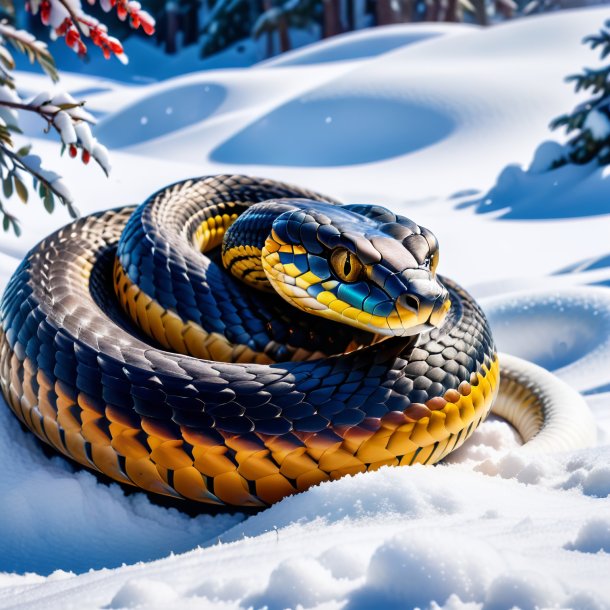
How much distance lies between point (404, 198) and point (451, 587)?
21.6 feet

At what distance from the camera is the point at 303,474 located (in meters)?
1.75

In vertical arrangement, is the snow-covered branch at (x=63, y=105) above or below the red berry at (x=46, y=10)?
below

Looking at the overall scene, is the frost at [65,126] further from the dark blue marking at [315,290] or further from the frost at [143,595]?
the frost at [143,595]

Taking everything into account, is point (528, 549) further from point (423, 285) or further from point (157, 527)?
point (157, 527)

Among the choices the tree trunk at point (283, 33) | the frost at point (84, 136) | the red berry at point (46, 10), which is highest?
the red berry at point (46, 10)

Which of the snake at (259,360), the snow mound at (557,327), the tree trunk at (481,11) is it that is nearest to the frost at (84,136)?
the snake at (259,360)

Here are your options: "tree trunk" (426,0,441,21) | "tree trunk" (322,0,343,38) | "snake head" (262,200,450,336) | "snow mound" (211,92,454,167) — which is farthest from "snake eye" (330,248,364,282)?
"tree trunk" (322,0,343,38)

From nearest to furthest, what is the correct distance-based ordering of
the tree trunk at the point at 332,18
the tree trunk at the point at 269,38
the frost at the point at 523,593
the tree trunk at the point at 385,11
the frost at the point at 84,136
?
the frost at the point at 523,593, the frost at the point at 84,136, the tree trunk at the point at 385,11, the tree trunk at the point at 332,18, the tree trunk at the point at 269,38

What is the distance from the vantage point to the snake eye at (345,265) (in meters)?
1.97

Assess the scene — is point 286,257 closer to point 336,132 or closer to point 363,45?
point 336,132

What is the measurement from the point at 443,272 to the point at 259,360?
2.86 metres

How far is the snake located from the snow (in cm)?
15

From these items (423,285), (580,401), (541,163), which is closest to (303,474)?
(423,285)

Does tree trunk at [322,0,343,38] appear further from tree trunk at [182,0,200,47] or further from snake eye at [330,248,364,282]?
snake eye at [330,248,364,282]
